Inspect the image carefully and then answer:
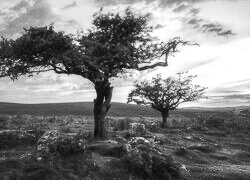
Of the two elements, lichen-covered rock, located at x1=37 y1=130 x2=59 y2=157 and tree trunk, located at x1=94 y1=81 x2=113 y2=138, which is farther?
tree trunk, located at x1=94 y1=81 x2=113 y2=138

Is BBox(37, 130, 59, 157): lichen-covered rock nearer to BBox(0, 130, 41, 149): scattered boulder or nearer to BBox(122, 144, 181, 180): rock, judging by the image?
BBox(122, 144, 181, 180): rock

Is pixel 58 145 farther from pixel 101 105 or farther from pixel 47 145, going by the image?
pixel 101 105

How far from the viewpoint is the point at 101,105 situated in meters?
27.2

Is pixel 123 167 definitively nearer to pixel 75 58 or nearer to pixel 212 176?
pixel 212 176

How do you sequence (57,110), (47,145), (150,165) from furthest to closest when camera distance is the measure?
(57,110) < (47,145) < (150,165)

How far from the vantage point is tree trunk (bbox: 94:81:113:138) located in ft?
88.3

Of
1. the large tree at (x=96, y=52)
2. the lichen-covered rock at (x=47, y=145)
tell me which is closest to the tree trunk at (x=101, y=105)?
the large tree at (x=96, y=52)

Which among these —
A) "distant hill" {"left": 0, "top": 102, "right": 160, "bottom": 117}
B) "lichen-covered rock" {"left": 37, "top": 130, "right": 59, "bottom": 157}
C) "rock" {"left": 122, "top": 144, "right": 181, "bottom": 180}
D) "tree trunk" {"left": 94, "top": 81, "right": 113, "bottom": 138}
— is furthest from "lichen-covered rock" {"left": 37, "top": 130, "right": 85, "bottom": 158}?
"distant hill" {"left": 0, "top": 102, "right": 160, "bottom": 117}

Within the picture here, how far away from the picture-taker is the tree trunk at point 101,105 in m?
26.9

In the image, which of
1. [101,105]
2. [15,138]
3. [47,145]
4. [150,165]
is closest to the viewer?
[150,165]

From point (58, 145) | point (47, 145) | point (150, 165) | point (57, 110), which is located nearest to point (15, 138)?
point (47, 145)

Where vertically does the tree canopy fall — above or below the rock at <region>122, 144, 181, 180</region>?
above

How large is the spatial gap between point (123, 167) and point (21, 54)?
13.2 m

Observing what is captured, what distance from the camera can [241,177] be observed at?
17.0 metres
